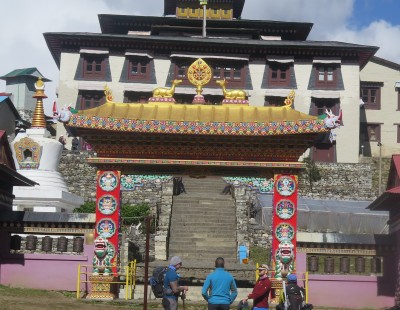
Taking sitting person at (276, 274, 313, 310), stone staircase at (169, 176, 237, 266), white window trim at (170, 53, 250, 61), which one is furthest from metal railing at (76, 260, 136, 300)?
white window trim at (170, 53, 250, 61)

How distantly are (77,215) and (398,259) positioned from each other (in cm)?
925

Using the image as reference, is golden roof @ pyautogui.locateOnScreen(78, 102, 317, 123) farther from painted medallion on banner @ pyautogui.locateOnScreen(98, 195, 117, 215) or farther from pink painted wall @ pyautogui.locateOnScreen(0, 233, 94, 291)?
pink painted wall @ pyautogui.locateOnScreen(0, 233, 94, 291)

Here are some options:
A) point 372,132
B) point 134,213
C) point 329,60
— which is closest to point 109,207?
point 134,213

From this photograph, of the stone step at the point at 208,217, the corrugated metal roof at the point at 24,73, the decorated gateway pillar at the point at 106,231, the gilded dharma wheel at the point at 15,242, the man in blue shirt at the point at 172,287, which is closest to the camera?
the man in blue shirt at the point at 172,287

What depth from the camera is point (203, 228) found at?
38.4m

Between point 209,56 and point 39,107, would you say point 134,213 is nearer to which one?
point 39,107

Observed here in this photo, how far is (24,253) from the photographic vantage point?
83.5ft

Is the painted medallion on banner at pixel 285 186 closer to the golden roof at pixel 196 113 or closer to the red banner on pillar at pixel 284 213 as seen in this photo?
the red banner on pillar at pixel 284 213

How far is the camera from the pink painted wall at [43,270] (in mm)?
25047

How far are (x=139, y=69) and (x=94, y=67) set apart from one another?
3117mm

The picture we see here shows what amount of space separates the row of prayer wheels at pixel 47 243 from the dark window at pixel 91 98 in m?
35.1

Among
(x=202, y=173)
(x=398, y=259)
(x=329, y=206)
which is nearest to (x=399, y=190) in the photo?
(x=398, y=259)

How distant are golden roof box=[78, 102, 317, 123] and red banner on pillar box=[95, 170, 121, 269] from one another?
1.73 meters

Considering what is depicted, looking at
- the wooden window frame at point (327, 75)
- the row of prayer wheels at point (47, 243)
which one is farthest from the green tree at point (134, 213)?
the wooden window frame at point (327, 75)
